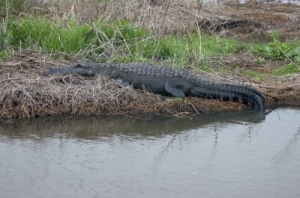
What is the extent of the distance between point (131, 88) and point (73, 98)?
2.90 ft

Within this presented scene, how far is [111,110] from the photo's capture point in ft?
24.7

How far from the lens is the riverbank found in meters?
7.37

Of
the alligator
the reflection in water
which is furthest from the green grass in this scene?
the reflection in water

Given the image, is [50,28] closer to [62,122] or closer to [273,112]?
[62,122]

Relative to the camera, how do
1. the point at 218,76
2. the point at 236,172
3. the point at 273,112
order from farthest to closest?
the point at 218,76 < the point at 273,112 < the point at 236,172

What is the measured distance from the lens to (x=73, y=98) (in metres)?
7.41

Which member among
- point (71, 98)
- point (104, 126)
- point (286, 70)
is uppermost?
point (286, 70)

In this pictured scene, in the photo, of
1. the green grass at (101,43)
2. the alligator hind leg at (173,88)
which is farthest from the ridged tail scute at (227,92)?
the green grass at (101,43)

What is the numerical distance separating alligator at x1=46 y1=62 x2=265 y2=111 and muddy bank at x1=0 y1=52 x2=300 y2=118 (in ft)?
0.36

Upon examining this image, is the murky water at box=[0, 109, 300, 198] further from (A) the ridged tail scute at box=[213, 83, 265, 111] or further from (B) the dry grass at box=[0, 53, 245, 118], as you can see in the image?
(A) the ridged tail scute at box=[213, 83, 265, 111]

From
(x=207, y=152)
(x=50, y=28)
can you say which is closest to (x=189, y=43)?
(x=50, y=28)

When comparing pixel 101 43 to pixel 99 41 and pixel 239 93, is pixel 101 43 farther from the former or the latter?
pixel 239 93

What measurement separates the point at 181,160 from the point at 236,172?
57cm

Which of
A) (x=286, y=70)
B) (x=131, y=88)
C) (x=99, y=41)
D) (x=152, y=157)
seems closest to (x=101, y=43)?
(x=99, y=41)
